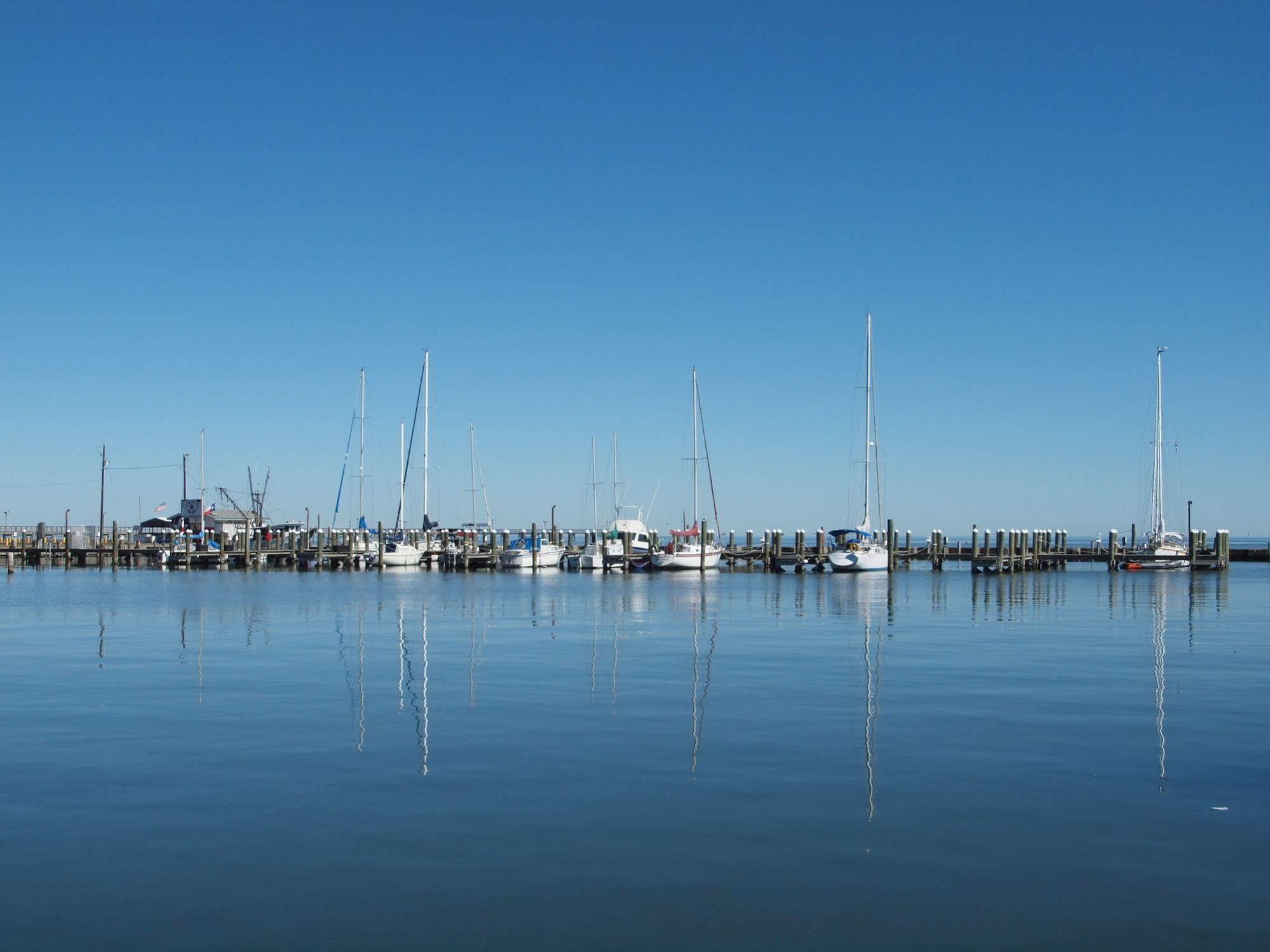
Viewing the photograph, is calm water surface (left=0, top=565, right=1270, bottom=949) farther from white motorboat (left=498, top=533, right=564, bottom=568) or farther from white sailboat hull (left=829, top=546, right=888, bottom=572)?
white motorboat (left=498, top=533, right=564, bottom=568)

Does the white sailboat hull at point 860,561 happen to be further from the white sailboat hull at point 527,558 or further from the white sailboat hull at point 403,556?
the white sailboat hull at point 403,556

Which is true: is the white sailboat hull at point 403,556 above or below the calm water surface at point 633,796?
below

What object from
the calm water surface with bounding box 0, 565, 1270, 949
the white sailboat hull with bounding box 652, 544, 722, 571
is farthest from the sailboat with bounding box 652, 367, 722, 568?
the calm water surface with bounding box 0, 565, 1270, 949

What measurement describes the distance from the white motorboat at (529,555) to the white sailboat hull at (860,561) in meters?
→ 23.5

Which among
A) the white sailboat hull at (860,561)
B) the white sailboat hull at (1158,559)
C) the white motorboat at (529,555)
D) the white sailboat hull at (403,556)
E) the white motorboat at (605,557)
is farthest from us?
the white motorboat at (529,555)

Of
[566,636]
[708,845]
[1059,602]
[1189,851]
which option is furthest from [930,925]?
[1059,602]

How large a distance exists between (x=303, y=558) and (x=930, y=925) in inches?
3463

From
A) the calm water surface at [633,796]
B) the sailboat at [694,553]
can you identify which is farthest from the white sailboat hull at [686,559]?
the calm water surface at [633,796]

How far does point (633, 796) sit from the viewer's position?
13.4 m

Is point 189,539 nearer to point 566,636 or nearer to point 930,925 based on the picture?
point 566,636

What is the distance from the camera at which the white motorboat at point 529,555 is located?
92.1m

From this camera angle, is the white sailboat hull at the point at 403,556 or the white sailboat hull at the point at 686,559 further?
the white sailboat hull at the point at 403,556

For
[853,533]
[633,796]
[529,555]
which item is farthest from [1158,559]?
[633,796]

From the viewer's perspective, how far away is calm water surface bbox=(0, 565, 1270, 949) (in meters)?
9.46
